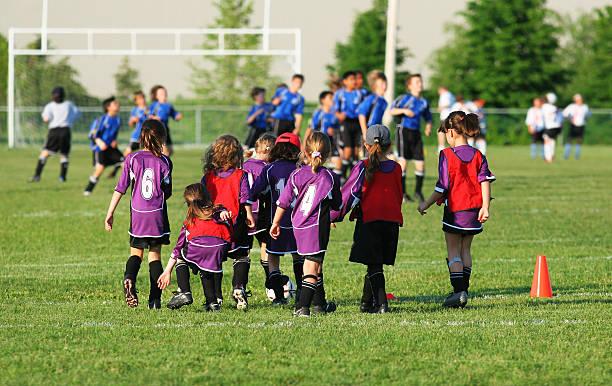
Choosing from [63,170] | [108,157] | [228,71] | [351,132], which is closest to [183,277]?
[351,132]

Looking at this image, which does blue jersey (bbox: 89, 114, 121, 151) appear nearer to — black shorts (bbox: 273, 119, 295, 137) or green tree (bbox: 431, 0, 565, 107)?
black shorts (bbox: 273, 119, 295, 137)

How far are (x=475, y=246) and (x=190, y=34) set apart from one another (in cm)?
2994

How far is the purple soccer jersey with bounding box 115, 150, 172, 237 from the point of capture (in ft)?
29.7

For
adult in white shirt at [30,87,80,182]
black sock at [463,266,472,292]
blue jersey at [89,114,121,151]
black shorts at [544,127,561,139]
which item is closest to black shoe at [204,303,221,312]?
black sock at [463,266,472,292]

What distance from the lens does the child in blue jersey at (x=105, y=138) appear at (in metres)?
21.7

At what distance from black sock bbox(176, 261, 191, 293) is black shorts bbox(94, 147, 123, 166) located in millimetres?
13036

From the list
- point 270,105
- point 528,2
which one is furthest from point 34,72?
point 528,2

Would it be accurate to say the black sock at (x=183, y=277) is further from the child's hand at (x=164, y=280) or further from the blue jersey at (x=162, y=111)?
the blue jersey at (x=162, y=111)

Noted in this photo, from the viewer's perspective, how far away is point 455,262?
9078mm

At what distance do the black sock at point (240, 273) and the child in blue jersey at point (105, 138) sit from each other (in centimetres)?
1289

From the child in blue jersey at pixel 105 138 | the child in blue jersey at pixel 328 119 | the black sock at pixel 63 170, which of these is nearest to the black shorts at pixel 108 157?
the child in blue jersey at pixel 105 138

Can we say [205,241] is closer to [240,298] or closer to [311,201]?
[240,298]

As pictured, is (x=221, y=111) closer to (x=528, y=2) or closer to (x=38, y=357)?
(x=528, y=2)

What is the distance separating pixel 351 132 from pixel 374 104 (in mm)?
1726
